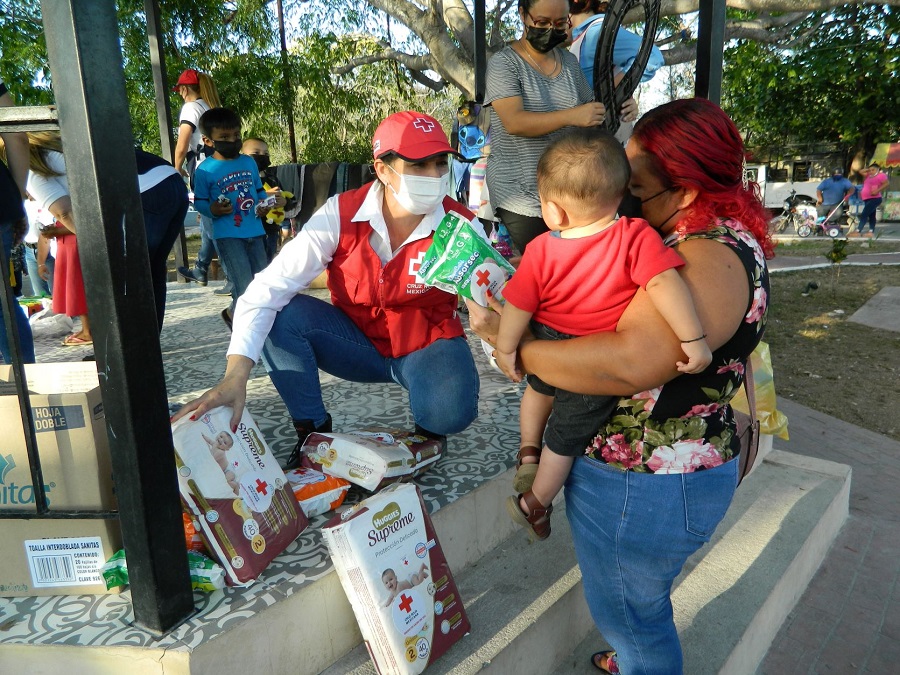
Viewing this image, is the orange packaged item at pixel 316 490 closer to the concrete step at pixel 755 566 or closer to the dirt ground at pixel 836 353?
the concrete step at pixel 755 566

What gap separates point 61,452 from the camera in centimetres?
160

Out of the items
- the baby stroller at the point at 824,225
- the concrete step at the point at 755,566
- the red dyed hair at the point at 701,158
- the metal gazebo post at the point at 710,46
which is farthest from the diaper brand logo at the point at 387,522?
Result: the baby stroller at the point at 824,225

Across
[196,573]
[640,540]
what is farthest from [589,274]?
[196,573]

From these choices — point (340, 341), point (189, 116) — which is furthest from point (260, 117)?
point (340, 341)

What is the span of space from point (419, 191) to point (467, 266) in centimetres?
56

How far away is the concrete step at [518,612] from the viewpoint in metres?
1.72

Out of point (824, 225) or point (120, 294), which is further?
point (824, 225)

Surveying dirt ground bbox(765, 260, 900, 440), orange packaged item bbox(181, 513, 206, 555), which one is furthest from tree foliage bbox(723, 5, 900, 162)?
orange packaged item bbox(181, 513, 206, 555)

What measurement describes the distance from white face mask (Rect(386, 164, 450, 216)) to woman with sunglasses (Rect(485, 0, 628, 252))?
637 millimetres

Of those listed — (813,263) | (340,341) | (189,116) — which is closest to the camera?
(340,341)

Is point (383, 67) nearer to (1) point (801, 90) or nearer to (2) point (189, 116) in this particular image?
(2) point (189, 116)

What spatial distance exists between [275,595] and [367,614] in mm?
219

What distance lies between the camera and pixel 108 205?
1.25m

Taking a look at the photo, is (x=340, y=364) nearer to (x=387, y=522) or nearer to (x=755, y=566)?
(x=387, y=522)
